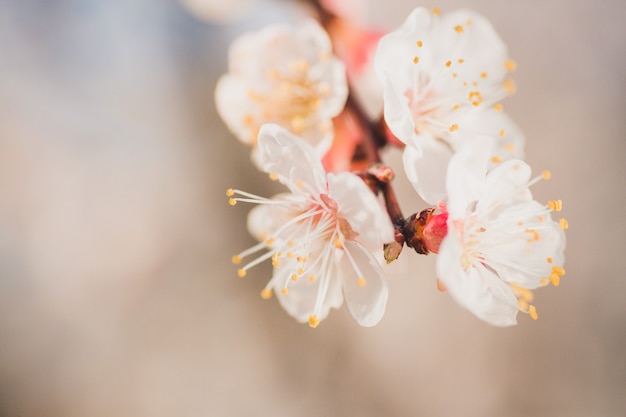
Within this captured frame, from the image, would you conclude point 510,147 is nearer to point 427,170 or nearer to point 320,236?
point 427,170

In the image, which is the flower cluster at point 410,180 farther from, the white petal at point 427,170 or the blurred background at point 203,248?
the blurred background at point 203,248

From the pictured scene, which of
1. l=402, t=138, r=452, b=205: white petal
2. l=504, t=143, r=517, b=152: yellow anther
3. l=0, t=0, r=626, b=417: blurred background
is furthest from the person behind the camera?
l=0, t=0, r=626, b=417: blurred background

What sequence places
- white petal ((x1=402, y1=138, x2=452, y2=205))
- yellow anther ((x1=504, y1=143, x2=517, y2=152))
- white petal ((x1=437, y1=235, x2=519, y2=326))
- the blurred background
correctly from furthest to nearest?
the blurred background, yellow anther ((x1=504, y1=143, x2=517, y2=152)), white petal ((x1=402, y1=138, x2=452, y2=205)), white petal ((x1=437, y1=235, x2=519, y2=326))

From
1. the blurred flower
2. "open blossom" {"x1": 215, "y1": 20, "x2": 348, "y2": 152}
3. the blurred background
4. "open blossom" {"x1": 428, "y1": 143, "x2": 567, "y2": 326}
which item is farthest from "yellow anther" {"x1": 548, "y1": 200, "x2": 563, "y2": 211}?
the blurred flower

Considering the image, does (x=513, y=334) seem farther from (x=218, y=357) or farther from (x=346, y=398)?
(x=218, y=357)

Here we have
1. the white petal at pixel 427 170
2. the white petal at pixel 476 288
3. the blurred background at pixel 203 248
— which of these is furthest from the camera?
the blurred background at pixel 203 248

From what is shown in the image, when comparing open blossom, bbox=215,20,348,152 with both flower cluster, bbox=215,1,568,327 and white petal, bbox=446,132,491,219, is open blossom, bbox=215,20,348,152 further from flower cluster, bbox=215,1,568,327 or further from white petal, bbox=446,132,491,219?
white petal, bbox=446,132,491,219

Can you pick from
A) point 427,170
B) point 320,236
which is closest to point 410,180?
point 427,170

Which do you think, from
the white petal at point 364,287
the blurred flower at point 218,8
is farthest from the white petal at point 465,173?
the blurred flower at point 218,8
